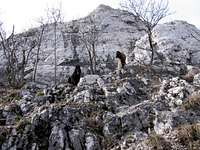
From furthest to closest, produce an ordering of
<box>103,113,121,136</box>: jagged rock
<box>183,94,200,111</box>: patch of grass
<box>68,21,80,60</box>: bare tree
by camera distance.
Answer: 1. <box>68,21,80,60</box>: bare tree
2. <box>183,94,200,111</box>: patch of grass
3. <box>103,113,121,136</box>: jagged rock

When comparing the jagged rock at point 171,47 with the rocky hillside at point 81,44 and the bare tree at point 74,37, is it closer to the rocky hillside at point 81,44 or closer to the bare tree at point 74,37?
the rocky hillside at point 81,44

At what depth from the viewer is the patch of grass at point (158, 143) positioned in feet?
52.0

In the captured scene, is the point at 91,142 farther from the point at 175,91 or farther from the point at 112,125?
the point at 175,91

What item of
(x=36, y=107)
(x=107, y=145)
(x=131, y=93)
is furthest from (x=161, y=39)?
(x=107, y=145)

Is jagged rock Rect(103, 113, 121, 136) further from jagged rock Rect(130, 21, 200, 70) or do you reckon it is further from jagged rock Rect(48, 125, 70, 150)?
jagged rock Rect(130, 21, 200, 70)

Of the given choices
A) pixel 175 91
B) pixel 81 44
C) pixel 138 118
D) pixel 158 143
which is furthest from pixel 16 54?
pixel 158 143

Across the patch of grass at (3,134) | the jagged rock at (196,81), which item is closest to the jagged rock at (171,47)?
the jagged rock at (196,81)

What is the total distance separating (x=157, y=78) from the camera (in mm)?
26234

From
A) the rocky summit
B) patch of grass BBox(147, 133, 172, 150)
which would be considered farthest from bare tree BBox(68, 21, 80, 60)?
patch of grass BBox(147, 133, 172, 150)

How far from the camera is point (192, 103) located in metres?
19.2

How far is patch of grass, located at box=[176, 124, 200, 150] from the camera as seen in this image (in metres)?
15.7

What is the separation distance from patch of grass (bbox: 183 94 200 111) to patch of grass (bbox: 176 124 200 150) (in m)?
2.31

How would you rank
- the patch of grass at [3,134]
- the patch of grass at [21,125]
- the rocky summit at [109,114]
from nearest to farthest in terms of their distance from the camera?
the rocky summit at [109,114]
the patch of grass at [3,134]
the patch of grass at [21,125]

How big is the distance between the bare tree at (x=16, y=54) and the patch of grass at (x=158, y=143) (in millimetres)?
15577
